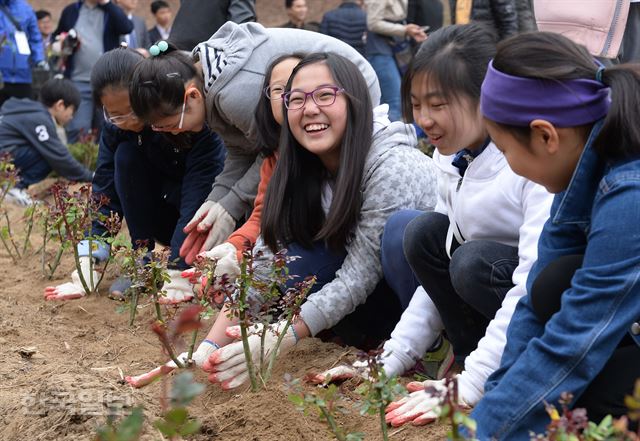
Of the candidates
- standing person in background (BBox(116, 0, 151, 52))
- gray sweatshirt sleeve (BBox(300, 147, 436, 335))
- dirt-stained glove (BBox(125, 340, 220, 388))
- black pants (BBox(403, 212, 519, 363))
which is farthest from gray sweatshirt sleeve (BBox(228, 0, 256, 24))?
standing person in background (BBox(116, 0, 151, 52))

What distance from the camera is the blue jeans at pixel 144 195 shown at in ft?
14.1

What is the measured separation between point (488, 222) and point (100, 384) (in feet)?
3.73

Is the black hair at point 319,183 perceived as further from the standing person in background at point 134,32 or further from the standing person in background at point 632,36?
the standing person in background at point 134,32

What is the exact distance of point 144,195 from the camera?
435 cm

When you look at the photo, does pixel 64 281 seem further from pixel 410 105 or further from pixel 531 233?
pixel 531 233

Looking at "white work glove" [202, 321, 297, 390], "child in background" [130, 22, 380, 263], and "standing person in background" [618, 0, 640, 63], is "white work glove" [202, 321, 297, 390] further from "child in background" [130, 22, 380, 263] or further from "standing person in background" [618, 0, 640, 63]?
"standing person in background" [618, 0, 640, 63]

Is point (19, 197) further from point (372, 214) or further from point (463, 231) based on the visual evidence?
point (463, 231)

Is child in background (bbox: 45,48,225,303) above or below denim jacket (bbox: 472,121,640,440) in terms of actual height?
below

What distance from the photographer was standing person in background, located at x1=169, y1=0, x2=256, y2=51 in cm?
471

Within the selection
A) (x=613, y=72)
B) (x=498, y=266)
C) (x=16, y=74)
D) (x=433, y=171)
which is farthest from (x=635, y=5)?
(x=16, y=74)

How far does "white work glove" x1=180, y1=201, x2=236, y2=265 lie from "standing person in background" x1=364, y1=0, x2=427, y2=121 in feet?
13.3

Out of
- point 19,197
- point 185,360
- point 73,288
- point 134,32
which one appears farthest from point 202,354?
point 134,32

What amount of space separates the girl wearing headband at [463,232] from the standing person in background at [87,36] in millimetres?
6112

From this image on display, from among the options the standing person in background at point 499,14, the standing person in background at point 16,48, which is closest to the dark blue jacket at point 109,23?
the standing person in background at point 16,48
